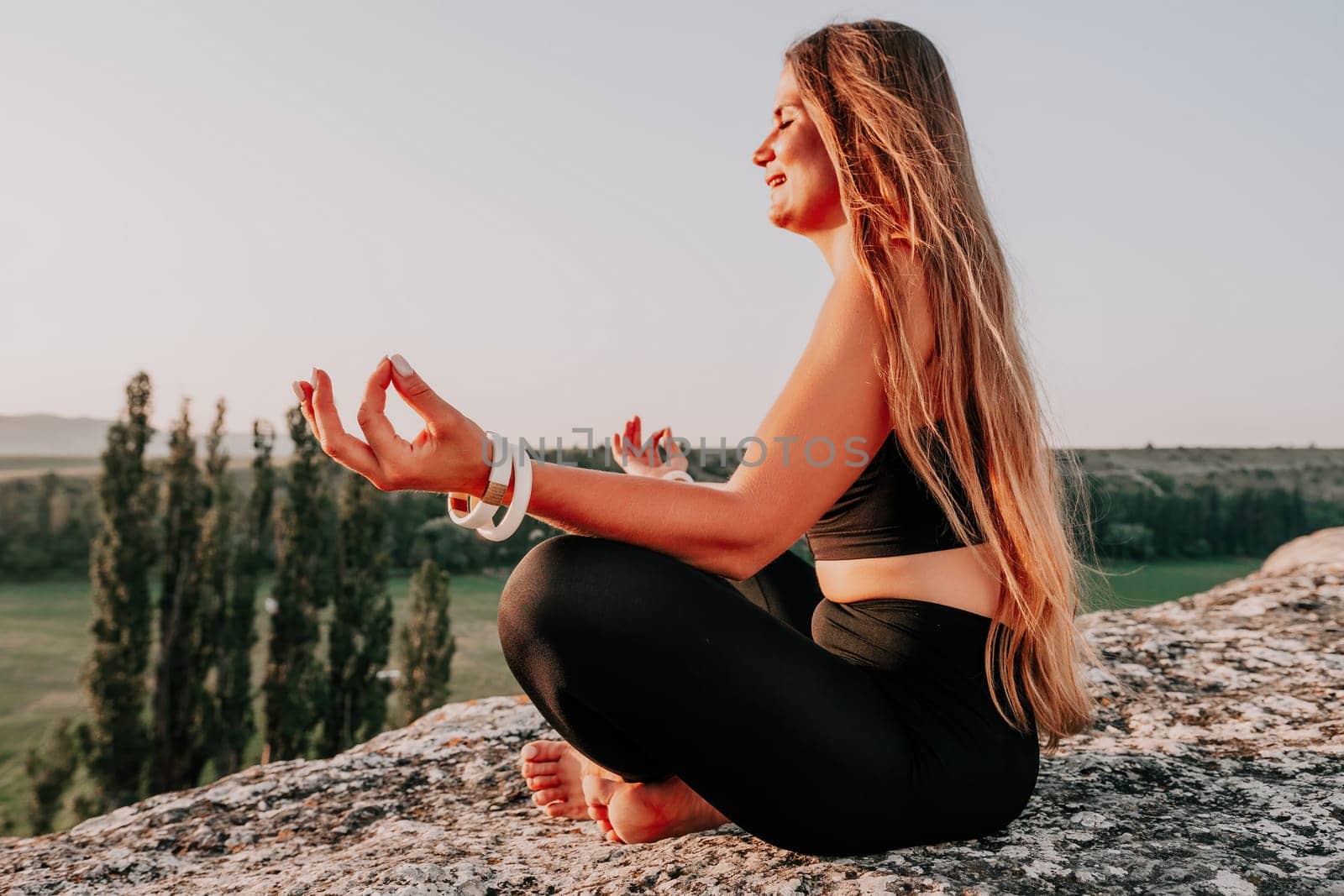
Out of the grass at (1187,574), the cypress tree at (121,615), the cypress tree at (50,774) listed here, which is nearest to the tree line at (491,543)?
the grass at (1187,574)

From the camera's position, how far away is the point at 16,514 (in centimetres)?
3691

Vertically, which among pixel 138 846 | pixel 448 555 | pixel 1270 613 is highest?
pixel 1270 613

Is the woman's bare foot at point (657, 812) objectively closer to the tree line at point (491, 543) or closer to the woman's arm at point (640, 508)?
the woman's arm at point (640, 508)

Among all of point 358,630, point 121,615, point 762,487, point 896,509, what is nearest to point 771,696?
point 762,487

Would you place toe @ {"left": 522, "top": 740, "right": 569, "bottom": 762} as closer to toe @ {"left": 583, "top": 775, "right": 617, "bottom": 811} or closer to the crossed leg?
toe @ {"left": 583, "top": 775, "right": 617, "bottom": 811}

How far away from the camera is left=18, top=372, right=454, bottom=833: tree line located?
20812mm

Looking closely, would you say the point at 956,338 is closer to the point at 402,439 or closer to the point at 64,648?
the point at 402,439

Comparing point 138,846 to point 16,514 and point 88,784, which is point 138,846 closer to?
point 88,784

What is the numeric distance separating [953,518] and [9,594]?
43019mm

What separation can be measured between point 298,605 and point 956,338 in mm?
22819

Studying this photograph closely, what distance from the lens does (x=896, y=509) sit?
1.78 metres

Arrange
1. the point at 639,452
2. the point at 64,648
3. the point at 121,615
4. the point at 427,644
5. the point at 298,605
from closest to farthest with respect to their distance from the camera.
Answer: the point at 639,452
the point at 121,615
the point at 427,644
the point at 298,605
the point at 64,648

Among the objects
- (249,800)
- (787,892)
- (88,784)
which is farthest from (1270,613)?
(88,784)

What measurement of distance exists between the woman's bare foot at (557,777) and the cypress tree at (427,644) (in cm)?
1989
